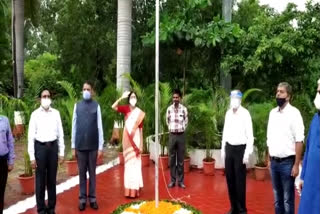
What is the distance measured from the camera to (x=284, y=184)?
4.50m

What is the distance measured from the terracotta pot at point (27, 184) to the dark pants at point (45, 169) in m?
1.34

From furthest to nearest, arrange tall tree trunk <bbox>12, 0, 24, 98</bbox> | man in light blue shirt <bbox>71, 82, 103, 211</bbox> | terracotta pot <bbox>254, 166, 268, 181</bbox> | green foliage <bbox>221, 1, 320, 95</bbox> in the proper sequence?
tall tree trunk <bbox>12, 0, 24, 98</bbox> → green foliage <bbox>221, 1, 320, 95</bbox> → terracotta pot <bbox>254, 166, 268, 181</bbox> → man in light blue shirt <bbox>71, 82, 103, 211</bbox>

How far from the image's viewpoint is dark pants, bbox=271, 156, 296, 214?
175 inches

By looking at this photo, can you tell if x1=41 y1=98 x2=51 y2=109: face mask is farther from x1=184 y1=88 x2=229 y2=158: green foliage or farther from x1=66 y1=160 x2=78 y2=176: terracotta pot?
x1=184 y1=88 x2=229 y2=158: green foliage

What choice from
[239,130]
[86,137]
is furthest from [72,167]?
[239,130]

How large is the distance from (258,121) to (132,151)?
282cm

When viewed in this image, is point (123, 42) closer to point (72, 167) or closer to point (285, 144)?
point (72, 167)

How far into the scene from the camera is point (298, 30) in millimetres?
9000

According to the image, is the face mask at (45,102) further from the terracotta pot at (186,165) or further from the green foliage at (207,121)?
the terracotta pot at (186,165)

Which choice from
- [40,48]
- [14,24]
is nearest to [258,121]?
[14,24]

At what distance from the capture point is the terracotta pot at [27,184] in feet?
21.0

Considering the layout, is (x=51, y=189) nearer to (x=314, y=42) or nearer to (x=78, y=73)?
(x=314, y=42)

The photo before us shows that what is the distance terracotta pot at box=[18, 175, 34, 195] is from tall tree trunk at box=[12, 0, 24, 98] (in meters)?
8.34

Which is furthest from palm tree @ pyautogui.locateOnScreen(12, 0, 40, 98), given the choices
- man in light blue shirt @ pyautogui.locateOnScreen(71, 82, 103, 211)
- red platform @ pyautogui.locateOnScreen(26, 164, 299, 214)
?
man in light blue shirt @ pyautogui.locateOnScreen(71, 82, 103, 211)
